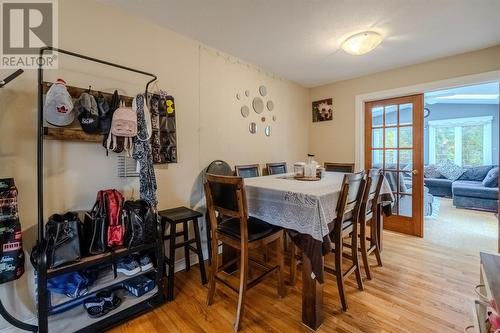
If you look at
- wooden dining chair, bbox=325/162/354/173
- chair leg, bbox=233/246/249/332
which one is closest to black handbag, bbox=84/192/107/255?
chair leg, bbox=233/246/249/332

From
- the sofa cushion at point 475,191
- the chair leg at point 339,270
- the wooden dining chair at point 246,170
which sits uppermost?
the wooden dining chair at point 246,170

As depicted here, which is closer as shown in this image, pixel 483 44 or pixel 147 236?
pixel 147 236

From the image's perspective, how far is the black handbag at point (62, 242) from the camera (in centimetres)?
131

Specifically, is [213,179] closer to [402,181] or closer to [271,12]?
[271,12]

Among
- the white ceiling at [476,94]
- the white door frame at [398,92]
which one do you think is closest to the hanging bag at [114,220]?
the white door frame at [398,92]

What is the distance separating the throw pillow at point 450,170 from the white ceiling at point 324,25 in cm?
451

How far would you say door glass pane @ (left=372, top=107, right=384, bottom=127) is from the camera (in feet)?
11.7

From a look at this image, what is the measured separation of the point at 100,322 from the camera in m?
1.49

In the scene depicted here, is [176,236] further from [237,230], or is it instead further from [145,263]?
[237,230]

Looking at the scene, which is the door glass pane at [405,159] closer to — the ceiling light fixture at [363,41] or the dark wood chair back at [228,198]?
the ceiling light fixture at [363,41]

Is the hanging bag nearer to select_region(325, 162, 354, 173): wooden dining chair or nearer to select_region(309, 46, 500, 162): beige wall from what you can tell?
select_region(325, 162, 354, 173): wooden dining chair

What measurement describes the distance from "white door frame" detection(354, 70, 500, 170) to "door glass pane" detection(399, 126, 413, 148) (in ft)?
1.61

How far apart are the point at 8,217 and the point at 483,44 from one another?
14.7 feet

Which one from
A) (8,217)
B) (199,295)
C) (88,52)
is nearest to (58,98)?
(88,52)
